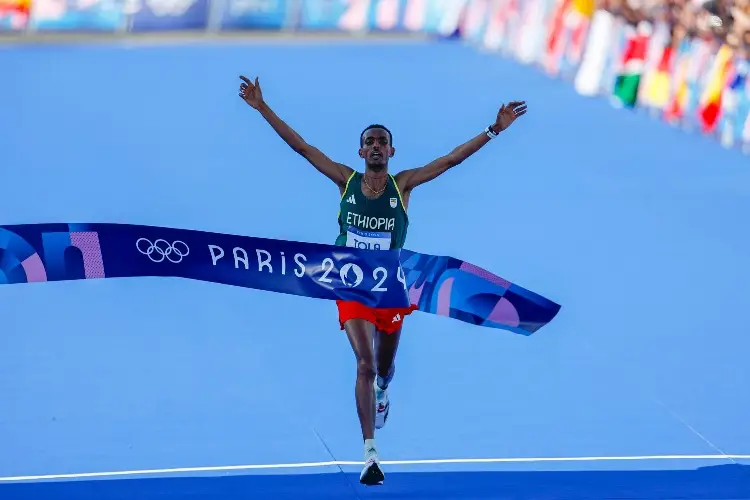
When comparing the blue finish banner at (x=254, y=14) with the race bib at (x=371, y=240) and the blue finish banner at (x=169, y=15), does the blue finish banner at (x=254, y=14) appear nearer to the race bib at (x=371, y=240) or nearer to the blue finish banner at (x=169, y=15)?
the blue finish banner at (x=169, y=15)

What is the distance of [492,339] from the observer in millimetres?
11867

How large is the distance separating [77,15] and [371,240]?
61.9 ft

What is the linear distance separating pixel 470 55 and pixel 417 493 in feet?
64.7

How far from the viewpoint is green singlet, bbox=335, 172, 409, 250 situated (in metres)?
8.75

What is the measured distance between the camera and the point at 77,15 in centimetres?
2622

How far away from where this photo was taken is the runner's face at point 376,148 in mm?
8641

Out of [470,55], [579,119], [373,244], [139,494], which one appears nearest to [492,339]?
[373,244]

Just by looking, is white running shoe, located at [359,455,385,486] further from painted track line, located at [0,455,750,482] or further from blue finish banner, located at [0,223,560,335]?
blue finish banner, located at [0,223,560,335]

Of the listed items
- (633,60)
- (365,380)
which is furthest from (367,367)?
(633,60)

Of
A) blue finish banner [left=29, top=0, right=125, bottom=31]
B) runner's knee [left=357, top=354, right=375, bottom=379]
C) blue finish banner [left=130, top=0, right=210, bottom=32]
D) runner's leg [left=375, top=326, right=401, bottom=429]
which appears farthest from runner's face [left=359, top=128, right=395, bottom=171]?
blue finish banner [left=130, top=0, right=210, bottom=32]

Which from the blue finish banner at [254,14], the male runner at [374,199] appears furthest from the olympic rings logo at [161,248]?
the blue finish banner at [254,14]

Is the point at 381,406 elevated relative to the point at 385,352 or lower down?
lower down

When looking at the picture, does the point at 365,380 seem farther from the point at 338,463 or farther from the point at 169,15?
the point at 169,15

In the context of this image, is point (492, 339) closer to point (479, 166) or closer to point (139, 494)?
point (139, 494)
